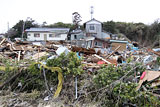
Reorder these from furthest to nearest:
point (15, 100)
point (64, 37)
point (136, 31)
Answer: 1. point (136, 31)
2. point (64, 37)
3. point (15, 100)

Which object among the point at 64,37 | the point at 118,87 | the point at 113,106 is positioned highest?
the point at 64,37

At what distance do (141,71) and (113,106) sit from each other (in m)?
1.35

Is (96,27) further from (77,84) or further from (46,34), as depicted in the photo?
(77,84)

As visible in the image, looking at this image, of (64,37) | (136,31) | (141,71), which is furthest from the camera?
(136,31)

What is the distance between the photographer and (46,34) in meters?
23.4

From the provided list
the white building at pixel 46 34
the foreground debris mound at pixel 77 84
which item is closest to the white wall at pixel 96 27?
the white building at pixel 46 34

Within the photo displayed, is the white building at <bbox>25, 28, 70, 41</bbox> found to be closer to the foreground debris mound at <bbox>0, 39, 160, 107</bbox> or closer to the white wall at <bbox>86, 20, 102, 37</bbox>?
the white wall at <bbox>86, 20, 102, 37</bbox>

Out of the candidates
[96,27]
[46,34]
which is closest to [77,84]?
[46,34]

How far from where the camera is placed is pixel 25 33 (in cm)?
2475

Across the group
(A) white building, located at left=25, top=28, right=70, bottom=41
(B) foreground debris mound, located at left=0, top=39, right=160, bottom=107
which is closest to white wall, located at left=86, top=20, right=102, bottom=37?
(A) white building, located at left=25, top=28, right=70, bottom=41

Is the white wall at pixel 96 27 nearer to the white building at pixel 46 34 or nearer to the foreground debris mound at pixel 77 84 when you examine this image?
the white building at pixel 46 34

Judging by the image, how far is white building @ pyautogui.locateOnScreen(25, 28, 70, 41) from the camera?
75.7 feet

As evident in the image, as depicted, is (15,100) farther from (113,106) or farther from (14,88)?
(113,106)

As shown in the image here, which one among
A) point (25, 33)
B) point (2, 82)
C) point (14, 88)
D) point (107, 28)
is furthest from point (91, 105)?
point (107, 28)
